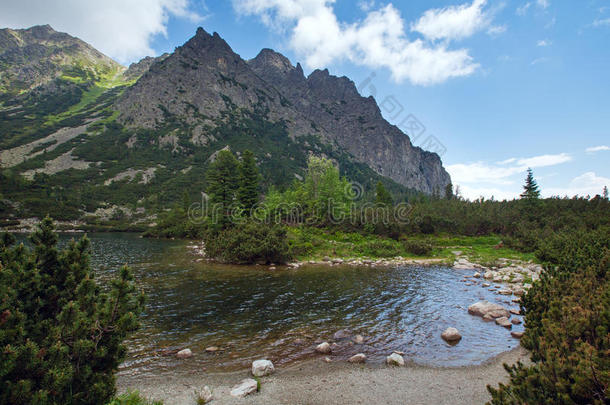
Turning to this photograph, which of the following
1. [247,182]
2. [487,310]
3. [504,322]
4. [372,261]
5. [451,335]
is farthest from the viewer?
[247,182]

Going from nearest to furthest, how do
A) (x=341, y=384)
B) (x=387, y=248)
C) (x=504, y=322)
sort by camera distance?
(x=341, y=384) < (x=504, y=322) < (x=387, y=248)

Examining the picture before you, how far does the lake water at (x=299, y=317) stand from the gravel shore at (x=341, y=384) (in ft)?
1.83

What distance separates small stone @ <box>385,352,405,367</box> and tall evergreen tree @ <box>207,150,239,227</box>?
1250 inches

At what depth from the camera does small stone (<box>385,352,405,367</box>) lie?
8.19 m

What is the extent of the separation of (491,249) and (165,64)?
730ft

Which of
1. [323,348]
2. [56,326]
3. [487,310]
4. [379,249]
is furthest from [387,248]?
[56,326]

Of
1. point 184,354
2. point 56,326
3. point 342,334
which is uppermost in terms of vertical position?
point 56,326

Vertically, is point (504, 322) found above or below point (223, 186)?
below

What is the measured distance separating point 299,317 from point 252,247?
13.6 m

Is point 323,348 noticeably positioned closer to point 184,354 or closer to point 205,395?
point 205,395

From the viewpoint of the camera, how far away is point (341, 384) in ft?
23.2

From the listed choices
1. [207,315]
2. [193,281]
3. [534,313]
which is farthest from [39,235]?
[193,281]

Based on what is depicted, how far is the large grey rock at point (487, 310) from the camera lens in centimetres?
1225

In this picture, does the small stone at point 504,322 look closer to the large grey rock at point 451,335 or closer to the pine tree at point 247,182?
the large grey rock at point 451,335
